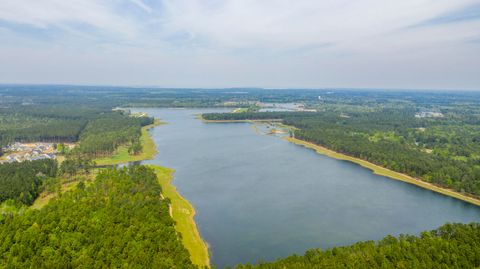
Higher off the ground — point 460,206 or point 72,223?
point 72,223

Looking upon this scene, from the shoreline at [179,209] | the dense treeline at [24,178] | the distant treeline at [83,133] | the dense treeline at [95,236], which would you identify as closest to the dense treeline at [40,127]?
the distant treeline at [83,133]

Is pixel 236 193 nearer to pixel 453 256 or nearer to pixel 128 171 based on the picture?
pixel 128 171

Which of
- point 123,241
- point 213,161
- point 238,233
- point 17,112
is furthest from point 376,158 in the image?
point 17,112

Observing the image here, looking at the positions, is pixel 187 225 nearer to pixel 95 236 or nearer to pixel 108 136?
pixel 95 236

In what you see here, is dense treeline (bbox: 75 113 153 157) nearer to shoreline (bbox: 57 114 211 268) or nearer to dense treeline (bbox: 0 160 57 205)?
shoreline (bbox: 57 114 211 268)

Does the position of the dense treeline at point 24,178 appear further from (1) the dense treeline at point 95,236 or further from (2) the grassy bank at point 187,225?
(2) the grassy bank at point 187,225

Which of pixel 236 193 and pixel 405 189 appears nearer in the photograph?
pixel 236 193

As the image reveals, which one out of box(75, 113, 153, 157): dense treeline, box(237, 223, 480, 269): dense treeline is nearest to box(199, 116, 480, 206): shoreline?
box(237, 223, 480, 269): dense treeline

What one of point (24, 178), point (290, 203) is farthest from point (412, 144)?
point (24, 178)
